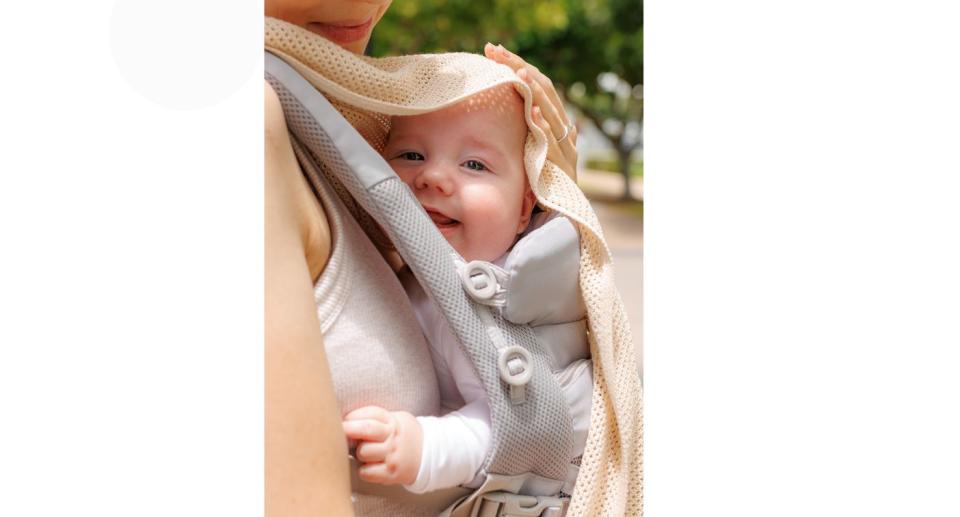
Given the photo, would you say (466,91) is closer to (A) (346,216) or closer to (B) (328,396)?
(A) (346,216)

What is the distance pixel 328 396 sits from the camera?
2.44 feet

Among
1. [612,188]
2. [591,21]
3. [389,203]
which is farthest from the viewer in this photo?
[591,21]

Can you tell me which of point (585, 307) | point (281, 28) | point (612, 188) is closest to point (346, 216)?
point (281, 28)

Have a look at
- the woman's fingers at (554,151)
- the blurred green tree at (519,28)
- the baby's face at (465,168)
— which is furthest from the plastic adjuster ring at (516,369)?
the blurred green tree at (519,28)

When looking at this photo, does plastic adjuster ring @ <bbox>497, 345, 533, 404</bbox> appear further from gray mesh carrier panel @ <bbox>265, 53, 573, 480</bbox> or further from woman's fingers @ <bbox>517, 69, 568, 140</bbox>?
woman's fingers @ <bbox>517, 69, 568, 140</bbox>

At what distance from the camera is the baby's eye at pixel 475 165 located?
937mm

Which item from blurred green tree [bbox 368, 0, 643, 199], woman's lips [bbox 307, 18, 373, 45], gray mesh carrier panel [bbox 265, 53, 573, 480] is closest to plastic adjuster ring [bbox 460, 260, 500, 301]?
gray mesh carrier panel [bbox 265, 53, 573, 480]

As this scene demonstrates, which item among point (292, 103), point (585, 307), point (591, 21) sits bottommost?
point (585, 307)

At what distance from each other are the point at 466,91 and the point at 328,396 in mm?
320

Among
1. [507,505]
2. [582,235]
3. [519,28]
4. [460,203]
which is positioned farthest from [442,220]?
[519,28]

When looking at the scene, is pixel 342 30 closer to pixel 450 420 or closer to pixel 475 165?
pixel 475 165

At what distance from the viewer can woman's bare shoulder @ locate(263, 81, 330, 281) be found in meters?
0.73

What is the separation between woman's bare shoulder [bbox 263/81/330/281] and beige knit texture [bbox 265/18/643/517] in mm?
100
